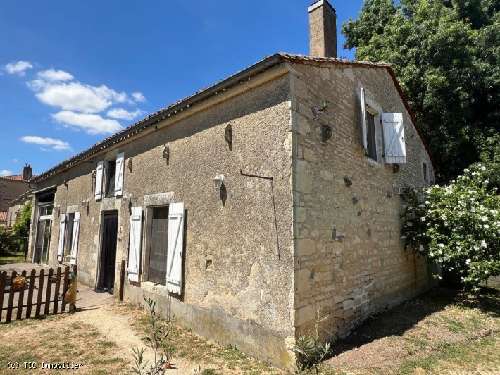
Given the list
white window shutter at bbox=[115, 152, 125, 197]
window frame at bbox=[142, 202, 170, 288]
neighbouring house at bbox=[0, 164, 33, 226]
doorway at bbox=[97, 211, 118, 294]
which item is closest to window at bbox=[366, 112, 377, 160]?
window frame at bbox=[142, 202, 170, 288]

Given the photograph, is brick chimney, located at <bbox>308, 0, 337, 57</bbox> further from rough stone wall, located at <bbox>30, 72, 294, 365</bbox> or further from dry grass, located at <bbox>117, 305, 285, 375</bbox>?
dry grass, located at <bbox>117, 305, 285, 375</bbox>

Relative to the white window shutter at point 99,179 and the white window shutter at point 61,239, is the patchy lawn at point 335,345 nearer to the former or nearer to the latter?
the white window shutter at point 99,179

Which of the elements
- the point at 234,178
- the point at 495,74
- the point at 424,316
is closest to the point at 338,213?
the point at 234,178

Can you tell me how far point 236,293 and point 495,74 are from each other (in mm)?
12799

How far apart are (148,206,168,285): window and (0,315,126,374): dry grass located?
1.52 meters

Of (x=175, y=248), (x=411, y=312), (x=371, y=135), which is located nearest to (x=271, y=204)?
(x=175, y=248)

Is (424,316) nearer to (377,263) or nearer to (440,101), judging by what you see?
(377,263)

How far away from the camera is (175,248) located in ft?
21.3

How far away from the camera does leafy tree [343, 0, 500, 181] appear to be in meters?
12.2

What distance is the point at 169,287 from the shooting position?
257 inches

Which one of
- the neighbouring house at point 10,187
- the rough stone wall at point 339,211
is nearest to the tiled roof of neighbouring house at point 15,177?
the neighbouring house at point 10,187

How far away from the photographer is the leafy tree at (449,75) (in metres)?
12.2

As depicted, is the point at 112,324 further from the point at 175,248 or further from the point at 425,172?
the point at 425,172

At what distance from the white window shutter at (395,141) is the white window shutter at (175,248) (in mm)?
4740
